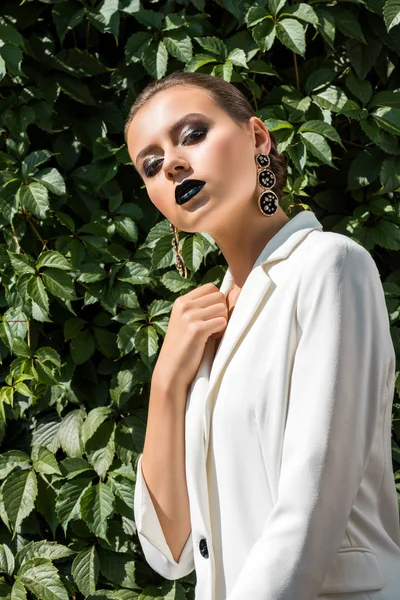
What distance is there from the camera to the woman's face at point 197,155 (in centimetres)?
108

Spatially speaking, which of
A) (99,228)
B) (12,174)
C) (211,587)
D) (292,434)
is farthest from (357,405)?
(12,174)

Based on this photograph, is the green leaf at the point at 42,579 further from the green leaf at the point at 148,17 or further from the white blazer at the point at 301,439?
the green leaf at the point at 148,17

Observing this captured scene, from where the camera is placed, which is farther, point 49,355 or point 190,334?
point 49,355

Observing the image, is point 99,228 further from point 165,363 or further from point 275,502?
point 275,502

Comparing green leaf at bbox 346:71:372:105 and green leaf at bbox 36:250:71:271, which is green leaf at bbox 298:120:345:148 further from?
green leaf at bbox 36:250:71:271

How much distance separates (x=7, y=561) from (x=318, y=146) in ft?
4.20

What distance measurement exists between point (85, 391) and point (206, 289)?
0.93m

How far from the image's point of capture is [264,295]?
1021mm

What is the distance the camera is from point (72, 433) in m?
2.08

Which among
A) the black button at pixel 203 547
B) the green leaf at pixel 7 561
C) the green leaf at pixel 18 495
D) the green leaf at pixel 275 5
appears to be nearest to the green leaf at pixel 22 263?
the green leaf at pixel 18 495

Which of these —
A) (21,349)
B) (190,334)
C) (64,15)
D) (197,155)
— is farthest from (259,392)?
(64,15)

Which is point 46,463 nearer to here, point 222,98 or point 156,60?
point 156,60

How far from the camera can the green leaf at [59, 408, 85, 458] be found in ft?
6.78

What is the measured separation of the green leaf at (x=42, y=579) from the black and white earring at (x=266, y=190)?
4.10 feet
